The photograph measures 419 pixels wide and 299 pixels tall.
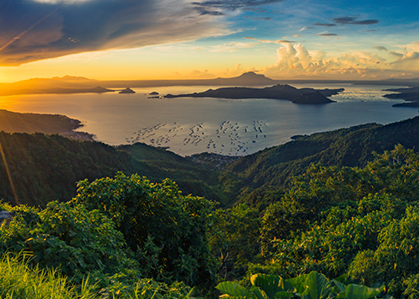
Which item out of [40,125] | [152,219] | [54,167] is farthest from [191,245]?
[40,125]

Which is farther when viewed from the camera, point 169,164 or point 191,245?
point 169,164

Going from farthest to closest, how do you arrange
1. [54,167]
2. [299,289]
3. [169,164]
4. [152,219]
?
[169,164], [54,167], [152,219], [299,289]

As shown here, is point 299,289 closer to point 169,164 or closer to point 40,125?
point 169,164

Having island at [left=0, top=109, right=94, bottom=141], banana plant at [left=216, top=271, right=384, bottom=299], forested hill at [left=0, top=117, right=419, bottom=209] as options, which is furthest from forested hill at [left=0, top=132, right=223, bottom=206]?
island at [left=0, top=109, right=94, bottom=141]

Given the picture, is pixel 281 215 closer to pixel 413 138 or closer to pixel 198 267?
pixel 198 267

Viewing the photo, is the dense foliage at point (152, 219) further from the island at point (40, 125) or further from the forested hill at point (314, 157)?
the island at point (40, 125)

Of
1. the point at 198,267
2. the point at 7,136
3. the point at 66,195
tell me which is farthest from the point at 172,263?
the point at 7,136
